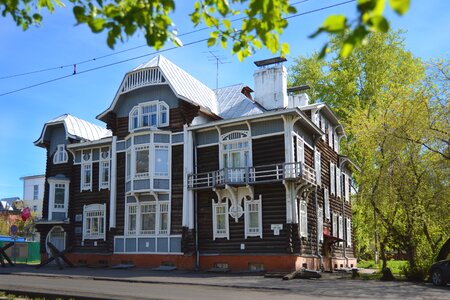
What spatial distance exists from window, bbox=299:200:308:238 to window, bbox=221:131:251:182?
147 inches

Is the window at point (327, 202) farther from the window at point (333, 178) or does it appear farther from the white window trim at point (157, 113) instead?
the white window trim at point (157, 113)

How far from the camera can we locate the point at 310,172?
92.1 feet

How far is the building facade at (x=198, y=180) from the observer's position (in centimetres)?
2669

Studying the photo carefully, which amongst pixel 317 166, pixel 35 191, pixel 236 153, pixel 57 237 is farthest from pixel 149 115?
→ pixel 35 191

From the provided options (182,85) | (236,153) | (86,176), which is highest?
(182,85)

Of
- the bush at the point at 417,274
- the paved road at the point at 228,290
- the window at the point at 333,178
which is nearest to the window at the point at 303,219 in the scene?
the bush at the point at 417,274

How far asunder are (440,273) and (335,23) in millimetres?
20330

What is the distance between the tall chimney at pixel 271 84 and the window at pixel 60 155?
1476cm

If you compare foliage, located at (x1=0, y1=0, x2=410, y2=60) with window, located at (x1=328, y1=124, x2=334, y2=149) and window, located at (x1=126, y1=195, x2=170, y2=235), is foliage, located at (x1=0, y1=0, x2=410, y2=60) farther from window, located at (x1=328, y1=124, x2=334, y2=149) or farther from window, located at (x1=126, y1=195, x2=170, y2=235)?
window, located at (x1=328, y1=124, x2=334, y2=149)

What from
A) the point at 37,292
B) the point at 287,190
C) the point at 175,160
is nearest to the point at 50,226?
the point at 175,160

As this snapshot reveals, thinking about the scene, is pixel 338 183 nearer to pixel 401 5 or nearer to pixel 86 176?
pixel 86 176

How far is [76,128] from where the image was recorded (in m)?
36.6

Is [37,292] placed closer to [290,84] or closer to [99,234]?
[99,234]

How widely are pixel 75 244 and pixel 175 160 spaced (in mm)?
10086
